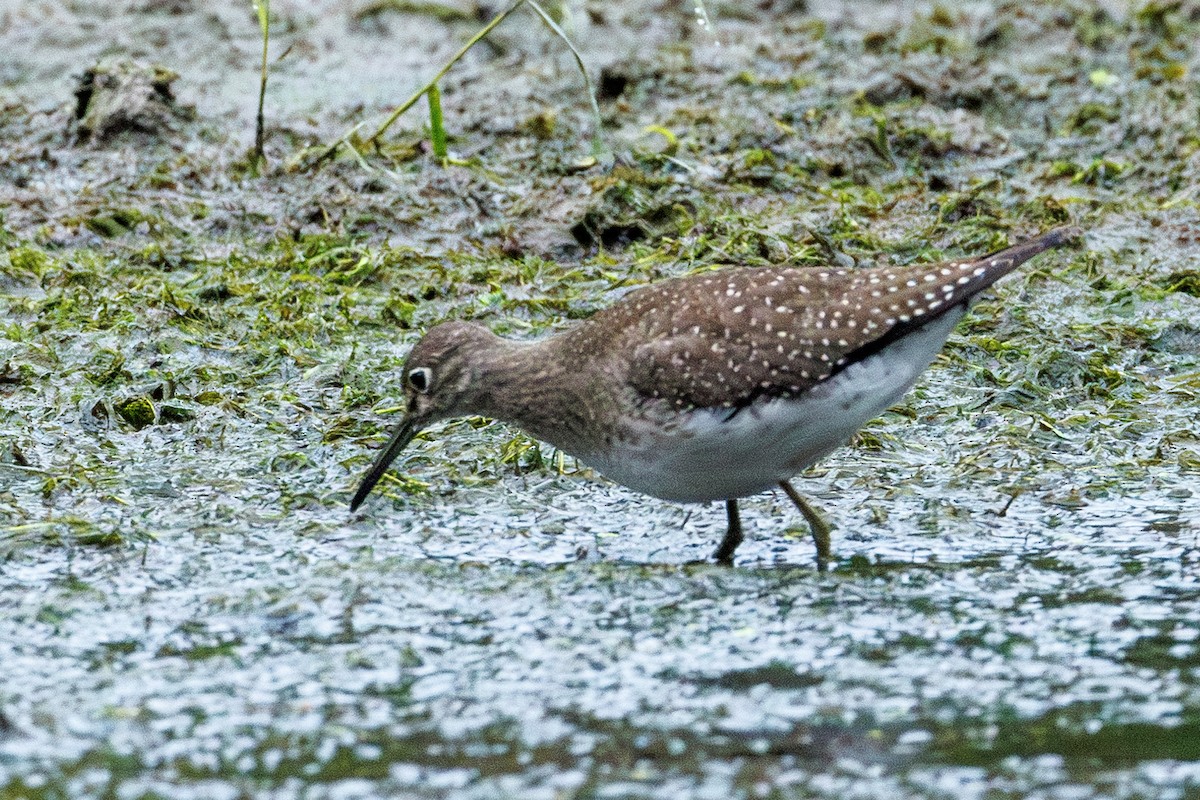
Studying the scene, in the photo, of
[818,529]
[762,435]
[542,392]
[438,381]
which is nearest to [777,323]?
[762,435]

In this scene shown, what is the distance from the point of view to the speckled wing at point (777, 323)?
6.69 m

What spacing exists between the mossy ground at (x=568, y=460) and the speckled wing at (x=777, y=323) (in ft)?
2.73

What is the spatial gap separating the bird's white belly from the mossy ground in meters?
0.42

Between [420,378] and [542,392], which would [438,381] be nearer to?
[420,378]

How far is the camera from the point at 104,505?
773cm

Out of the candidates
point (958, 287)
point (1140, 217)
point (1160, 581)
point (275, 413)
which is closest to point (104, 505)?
point (275, 413)

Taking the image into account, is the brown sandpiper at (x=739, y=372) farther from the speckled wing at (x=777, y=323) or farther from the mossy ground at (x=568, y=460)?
the mossy ground at (x=568, y=460)

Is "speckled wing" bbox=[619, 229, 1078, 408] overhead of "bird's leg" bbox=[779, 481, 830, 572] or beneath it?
overhead

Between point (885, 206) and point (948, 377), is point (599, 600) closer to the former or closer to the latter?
point (948, 377)

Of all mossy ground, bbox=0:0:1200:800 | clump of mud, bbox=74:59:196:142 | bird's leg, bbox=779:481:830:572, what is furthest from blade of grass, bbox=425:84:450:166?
bird's leg, bbox=779:481:830:572

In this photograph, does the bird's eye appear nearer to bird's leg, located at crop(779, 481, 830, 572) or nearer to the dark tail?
bird's leg, located at crop(779, 481, 830, 572)

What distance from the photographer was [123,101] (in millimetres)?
12039

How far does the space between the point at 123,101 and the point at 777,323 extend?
6.84 metres

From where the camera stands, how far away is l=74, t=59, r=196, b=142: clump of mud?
12000 millimetres
